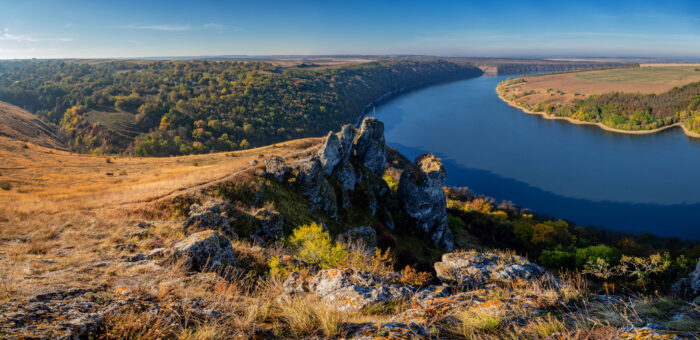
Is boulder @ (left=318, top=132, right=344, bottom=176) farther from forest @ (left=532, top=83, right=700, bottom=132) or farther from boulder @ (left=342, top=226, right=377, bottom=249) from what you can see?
forest @ (left=532, top=83, right=700, bottom=132)

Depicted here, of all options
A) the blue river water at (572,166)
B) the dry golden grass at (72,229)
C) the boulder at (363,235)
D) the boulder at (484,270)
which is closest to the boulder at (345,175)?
the boulder at (363,235)

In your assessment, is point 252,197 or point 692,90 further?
point 692,90

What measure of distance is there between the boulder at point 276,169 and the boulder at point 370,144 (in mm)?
16527

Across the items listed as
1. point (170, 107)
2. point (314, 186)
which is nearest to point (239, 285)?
point (314, 186)

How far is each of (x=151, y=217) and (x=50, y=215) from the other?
3585 millimetres

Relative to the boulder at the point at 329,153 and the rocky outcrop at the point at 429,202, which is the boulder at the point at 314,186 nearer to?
the boulder at the point at 329,153

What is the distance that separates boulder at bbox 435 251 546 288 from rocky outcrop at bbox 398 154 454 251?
91.2ft

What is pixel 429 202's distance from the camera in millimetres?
37812

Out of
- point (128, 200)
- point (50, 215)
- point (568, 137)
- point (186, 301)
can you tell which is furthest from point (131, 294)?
point (568, 137)

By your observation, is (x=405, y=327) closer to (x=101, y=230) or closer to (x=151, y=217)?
(x=101, y=230)

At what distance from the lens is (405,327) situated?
13.9ft

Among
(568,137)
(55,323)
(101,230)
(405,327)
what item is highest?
(55,323)

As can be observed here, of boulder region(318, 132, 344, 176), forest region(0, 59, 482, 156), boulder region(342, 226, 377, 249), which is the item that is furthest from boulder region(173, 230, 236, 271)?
forest region(0, 59, 482, 156)

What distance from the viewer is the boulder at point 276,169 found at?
25.6 m
